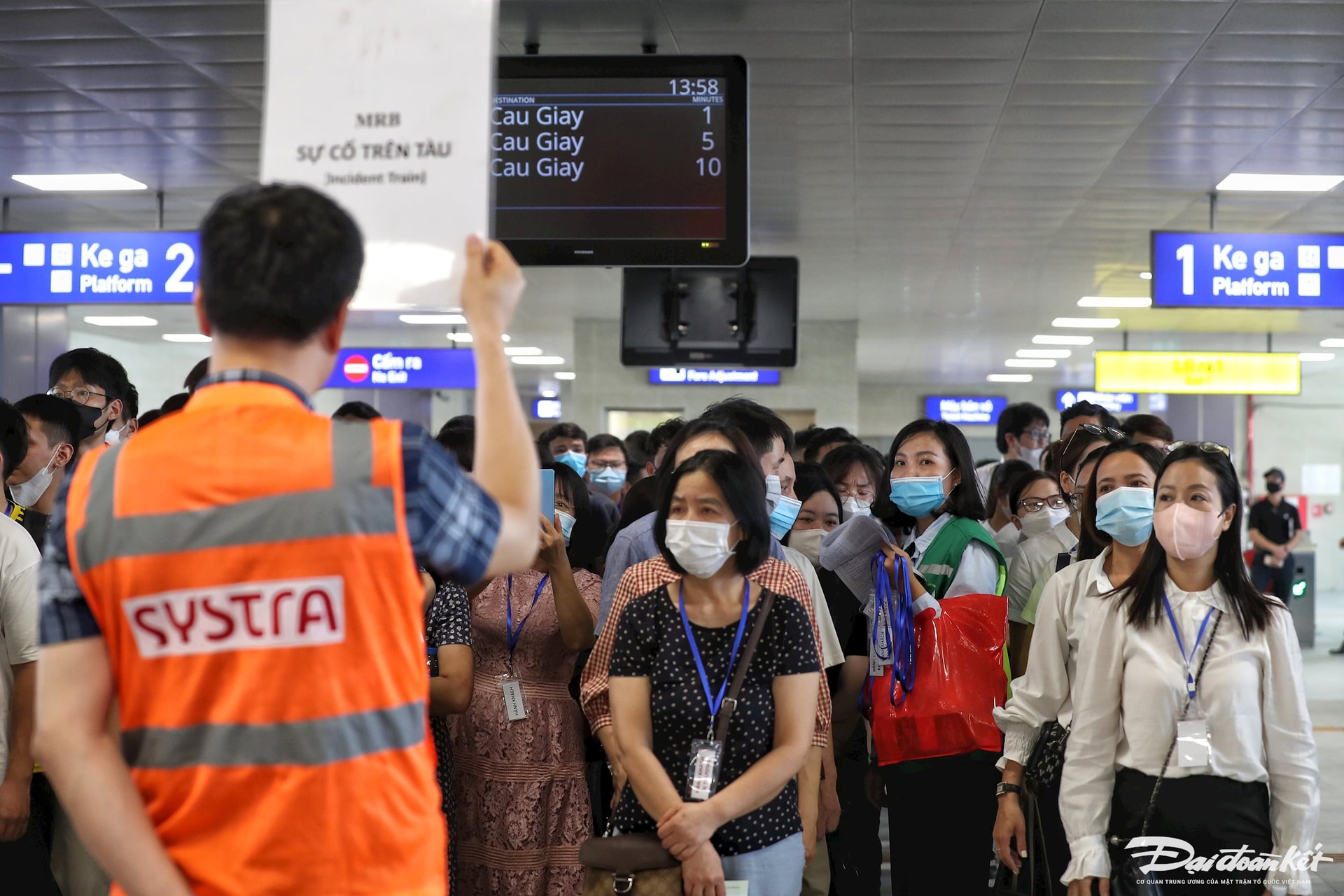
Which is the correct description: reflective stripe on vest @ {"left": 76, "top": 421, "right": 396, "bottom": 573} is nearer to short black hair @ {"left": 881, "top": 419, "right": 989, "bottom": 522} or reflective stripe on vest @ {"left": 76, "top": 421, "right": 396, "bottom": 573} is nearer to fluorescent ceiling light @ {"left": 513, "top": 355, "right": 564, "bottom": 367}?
short black hair @ {"left": 881, "top": 419, "right": 989, "bottom": 522}

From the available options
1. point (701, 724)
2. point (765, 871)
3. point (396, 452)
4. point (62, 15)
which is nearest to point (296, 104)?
point (396, 452)

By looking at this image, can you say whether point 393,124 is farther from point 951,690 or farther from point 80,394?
point 80,394

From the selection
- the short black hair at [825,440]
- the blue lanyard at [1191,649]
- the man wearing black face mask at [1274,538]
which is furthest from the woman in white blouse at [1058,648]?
the man wearing black face mask at [1274,538]

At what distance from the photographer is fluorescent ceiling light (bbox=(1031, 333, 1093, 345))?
52.7ft

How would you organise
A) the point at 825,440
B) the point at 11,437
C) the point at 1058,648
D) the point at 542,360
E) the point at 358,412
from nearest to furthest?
the point at 1058,648
the point at 11,437
the point at 358,412
the point at 825,440
the point at 542,360

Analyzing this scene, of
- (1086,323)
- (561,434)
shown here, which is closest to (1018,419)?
(561,434)

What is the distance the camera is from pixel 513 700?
3.39 m

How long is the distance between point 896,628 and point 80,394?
2792 mm

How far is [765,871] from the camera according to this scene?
2539 mm

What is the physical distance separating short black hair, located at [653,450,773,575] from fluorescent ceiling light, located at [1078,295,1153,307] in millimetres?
10866

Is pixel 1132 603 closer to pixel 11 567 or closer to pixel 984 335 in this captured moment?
pixel 11 567

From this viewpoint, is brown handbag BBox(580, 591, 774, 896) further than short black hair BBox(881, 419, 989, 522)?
No

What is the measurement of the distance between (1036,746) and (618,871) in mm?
1239

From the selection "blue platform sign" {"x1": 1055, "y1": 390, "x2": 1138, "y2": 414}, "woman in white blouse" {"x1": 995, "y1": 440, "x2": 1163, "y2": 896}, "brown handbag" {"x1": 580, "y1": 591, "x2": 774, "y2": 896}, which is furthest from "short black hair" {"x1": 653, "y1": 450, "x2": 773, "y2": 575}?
"blue platform sign" {"x1": 1055, "y1": 390, "x2": 1138, "y2": 414}
